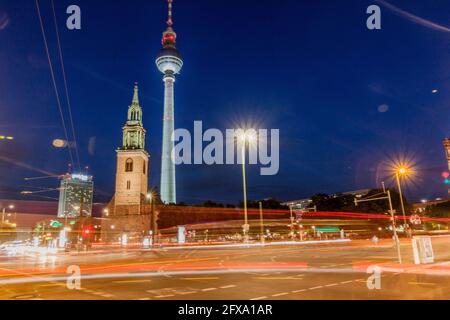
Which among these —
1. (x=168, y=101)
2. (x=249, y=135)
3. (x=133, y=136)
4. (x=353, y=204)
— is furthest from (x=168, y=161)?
(x=249, y=135)

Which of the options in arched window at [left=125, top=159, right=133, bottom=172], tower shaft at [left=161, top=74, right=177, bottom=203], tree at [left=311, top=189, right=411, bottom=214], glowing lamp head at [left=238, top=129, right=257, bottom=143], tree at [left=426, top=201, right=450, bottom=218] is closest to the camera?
glowing lamp head at [left=238, top=129, right=257, bottom=143]

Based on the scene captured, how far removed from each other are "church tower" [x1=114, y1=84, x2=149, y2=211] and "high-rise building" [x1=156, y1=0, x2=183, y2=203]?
3483cm

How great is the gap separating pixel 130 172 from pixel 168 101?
55.4m

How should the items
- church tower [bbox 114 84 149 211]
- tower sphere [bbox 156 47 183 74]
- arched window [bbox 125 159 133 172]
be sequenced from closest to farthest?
church tower [bbox 114 84 149 211]
arched window [bbox 125 159 133 172]
tower sphere [bbox 156 47 183 74]

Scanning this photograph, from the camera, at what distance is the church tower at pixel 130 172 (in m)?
94.5

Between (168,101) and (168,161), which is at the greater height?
(168,101)

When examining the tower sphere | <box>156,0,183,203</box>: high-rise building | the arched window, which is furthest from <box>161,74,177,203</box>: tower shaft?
the arched window

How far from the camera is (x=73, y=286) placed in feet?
42.2

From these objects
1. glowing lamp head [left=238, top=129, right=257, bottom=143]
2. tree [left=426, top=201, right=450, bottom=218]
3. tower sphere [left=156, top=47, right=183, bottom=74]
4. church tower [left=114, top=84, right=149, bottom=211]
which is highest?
tower sphere [left=156, top=47, right=183, bottom=74]

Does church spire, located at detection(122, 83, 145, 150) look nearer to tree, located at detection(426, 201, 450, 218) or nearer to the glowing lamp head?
the glowing lamp head

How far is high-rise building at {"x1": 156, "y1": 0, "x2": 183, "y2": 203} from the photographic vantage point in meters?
133

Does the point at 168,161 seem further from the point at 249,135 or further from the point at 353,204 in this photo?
the point at 249,135

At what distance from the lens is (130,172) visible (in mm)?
95562
